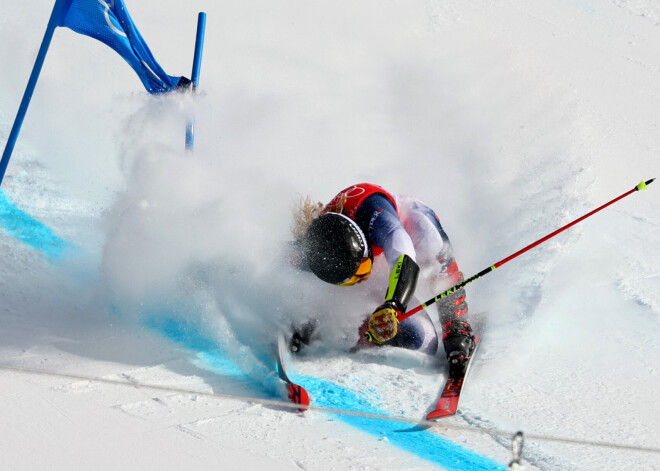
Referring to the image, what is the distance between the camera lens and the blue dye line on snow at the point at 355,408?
101 inches

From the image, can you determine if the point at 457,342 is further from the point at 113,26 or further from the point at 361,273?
the point at 113,26

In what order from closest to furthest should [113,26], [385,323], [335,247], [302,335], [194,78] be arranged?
[385,323], [335,247], [302,335], [113,26], [194,78]

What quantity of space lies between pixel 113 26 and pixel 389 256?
7.51 ft

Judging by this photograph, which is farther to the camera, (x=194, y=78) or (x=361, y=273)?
(x=194, y=78)

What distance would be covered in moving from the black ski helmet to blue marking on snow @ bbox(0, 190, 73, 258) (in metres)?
2.19

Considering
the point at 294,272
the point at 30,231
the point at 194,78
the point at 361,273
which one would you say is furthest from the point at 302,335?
the point at 30,231

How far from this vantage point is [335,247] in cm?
329

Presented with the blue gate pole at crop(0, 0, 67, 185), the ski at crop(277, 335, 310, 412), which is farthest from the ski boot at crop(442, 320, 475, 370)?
the blue gate pole at crop(0, 0, 67, 185)

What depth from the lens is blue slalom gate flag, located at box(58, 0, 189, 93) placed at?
414cm

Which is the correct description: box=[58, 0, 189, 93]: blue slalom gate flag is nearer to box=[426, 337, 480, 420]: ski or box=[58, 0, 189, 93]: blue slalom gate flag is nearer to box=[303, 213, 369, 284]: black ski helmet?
box=[303, 213, 369, 284]: black ski helmet

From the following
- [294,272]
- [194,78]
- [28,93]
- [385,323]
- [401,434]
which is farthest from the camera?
[194,78]

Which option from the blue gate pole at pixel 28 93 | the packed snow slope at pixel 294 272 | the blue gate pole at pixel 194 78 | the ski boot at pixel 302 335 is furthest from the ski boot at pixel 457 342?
the blue gate pole at pixel 28 93

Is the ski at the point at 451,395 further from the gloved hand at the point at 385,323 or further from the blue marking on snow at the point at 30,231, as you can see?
the blue marking on snow at the point at 30,231

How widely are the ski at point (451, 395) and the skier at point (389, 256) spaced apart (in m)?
0.06
